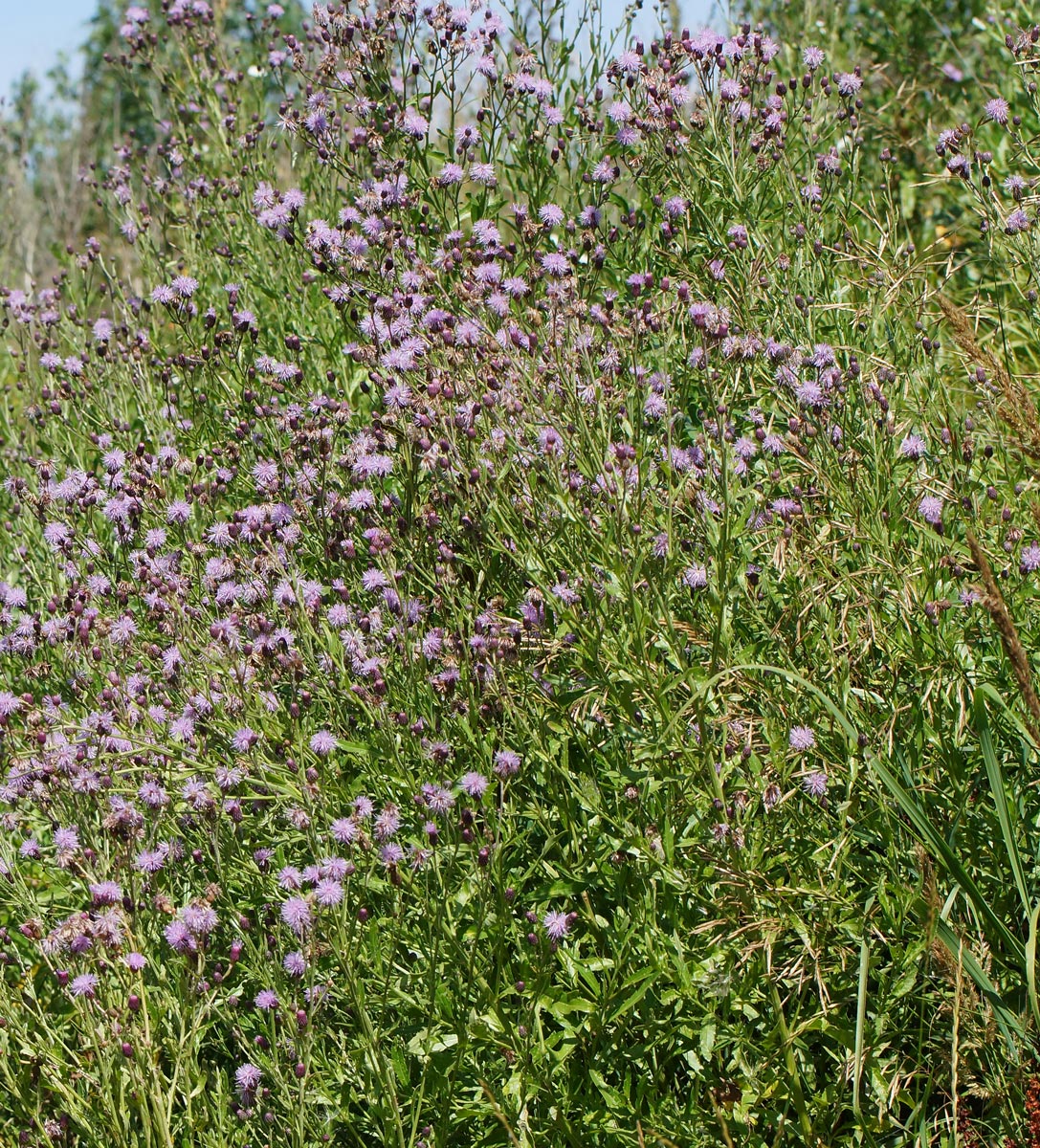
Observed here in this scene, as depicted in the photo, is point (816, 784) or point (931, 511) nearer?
point (816, 784)

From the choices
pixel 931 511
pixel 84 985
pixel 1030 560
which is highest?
pixel 931 511

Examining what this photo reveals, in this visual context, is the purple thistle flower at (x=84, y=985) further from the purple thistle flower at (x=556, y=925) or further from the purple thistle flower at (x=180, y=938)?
the purple thistle flower at (x=556, y=925)

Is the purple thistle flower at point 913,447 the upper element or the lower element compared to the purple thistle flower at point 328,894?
upper

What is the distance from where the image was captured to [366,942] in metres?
3.17

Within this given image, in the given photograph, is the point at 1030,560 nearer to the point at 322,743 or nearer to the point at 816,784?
the point at 816,784

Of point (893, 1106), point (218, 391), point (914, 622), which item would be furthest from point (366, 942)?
point (218, 391)

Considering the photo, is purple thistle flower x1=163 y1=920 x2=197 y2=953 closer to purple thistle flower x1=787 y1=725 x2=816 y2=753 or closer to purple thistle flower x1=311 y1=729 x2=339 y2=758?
purple thistle flower x1=311 y1=729 x2=339 y2=758

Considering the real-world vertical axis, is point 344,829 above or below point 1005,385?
below

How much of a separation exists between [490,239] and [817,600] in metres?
1.68

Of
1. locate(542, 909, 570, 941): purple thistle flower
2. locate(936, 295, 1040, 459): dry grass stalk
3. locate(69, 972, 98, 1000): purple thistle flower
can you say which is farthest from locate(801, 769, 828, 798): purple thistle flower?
locate(69, 972, 98, 1000): purple thistle flower

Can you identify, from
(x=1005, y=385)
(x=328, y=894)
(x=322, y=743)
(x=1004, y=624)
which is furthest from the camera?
(x=322, y=743)

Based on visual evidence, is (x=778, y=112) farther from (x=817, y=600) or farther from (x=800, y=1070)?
(x=800, y=1070)

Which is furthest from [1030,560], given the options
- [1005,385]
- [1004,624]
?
[1004,624]

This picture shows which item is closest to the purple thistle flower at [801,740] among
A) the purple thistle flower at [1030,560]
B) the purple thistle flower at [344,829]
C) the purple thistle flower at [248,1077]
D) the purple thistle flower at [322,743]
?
the purple thistle flower at [1030,560]
